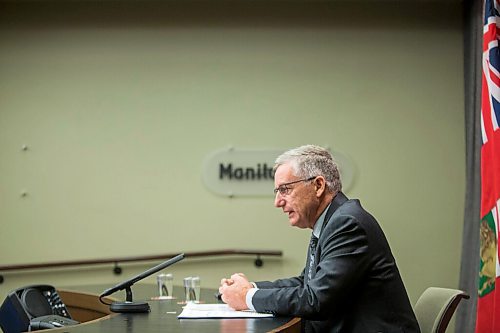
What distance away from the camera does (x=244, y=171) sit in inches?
218

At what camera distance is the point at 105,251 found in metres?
5.48

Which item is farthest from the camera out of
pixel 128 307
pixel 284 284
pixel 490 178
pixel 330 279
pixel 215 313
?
pixel 490 178

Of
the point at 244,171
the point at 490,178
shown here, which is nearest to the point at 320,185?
the point at 490,178

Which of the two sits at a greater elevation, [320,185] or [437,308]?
[320,185]

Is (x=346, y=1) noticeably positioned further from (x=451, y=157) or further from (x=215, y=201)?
(x=215, y=201)

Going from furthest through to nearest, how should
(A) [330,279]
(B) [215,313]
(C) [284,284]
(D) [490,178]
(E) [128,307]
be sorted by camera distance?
(D) [490,178] → (C) [284,284] → (E) [128,307] → (B) [215,313] → (A) [330,279]

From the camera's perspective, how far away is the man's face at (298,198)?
9.66 ft

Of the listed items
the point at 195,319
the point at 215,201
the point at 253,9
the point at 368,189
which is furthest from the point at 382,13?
the point at 195,319

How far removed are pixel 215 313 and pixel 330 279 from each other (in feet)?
1.47

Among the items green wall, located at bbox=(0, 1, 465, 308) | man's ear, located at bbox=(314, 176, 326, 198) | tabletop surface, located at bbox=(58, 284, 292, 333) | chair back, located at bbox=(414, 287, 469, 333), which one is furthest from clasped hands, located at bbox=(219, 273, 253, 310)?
green wall, located at bbox=(0, 1, 465, 308)

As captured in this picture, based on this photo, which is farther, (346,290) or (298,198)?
(298,198)

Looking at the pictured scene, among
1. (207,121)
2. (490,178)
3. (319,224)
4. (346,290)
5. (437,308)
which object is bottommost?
(437,308)

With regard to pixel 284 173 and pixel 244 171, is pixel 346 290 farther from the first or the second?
pixel 244 171

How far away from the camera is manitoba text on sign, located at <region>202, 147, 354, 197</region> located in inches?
217
